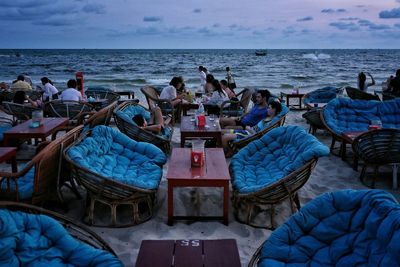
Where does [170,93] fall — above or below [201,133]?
above

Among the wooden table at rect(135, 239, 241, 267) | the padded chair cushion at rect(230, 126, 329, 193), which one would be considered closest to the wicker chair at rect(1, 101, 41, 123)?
the padded chair cushion at rect(230, 126, 329, 193)

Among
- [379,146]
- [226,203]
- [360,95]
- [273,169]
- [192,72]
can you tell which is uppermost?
[360,95]

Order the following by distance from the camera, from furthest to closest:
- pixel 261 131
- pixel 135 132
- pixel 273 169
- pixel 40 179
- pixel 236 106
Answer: pixel 236 106
pixel 135 132
pixel 261 131
pixel 273 169
pixel 40 179

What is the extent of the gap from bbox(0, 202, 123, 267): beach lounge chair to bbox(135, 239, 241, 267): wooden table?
241 mm

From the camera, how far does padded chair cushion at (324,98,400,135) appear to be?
6125 mm

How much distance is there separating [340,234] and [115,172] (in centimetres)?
231

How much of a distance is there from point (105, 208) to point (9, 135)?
193 centimetres

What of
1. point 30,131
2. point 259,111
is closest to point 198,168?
point 30,131

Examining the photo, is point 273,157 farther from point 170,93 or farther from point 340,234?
point 170,93

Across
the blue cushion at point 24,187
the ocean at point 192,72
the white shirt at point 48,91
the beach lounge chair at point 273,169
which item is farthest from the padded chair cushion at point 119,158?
the ocean at point 192,72

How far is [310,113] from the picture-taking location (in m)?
7.44

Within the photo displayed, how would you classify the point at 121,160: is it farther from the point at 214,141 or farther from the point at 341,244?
the point at 341,244

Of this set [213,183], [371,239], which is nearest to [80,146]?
[213,183]

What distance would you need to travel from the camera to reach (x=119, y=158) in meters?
4.51
